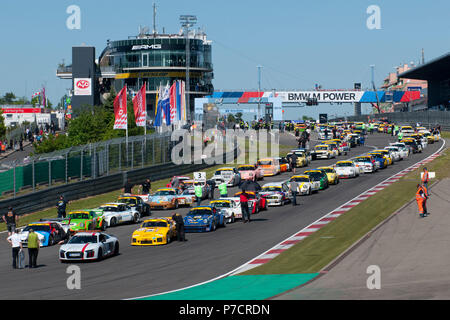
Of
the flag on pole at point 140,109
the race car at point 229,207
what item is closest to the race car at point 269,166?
the flag on pole at point 140,109

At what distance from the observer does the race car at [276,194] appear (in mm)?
36375

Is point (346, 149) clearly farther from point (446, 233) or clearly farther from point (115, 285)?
point (115, 285)

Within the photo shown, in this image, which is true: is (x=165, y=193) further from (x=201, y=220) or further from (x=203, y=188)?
(x=201, y=220)

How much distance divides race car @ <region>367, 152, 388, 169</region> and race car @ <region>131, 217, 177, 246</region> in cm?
2510

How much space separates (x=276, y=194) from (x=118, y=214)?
28.1 ft

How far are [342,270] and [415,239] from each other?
15.9 ft

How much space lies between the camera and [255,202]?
34.1 metres

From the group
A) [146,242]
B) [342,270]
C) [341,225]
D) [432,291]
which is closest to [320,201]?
[341,225]

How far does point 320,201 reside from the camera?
120ft

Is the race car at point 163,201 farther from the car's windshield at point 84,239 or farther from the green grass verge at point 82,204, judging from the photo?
the car's windshield at point 84,239

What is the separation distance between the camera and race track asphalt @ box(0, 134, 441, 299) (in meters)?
18.5

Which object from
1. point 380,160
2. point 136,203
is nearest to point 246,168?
point 380,160

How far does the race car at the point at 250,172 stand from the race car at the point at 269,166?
1175mm
